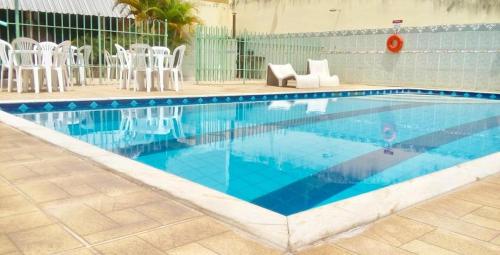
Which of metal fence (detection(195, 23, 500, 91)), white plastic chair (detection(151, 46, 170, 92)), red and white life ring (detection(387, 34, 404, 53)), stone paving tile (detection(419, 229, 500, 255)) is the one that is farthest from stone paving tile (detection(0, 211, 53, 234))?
red and white life ring (detection(387, 34, 404, 53))

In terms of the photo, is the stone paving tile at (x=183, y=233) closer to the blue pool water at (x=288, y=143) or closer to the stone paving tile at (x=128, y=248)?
the stone paving tile at (x=128, y=248)

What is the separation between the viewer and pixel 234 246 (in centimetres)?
178

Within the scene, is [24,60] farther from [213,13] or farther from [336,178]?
[213,13]

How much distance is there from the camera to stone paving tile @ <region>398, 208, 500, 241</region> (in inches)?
79.8

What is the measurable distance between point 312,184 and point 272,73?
33.8 feet

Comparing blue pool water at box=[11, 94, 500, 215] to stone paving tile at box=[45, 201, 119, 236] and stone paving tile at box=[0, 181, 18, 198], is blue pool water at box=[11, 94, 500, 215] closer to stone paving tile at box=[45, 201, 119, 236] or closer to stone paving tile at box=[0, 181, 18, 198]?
stone paving tile at box=[45, 201, 119, 236]

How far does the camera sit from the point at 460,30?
1395cm

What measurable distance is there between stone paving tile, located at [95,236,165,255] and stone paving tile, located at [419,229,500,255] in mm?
1216

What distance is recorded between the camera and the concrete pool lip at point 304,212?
1.92 meters

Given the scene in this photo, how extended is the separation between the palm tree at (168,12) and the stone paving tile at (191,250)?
13.8 m

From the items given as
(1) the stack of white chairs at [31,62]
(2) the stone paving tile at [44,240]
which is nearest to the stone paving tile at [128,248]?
(2) the stone paving tile at [44,240]

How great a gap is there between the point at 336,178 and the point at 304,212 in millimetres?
1891

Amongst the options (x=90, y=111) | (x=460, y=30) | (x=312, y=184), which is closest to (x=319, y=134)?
(x=312, y=184)

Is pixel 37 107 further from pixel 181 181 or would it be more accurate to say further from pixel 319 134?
pixel 181 181
